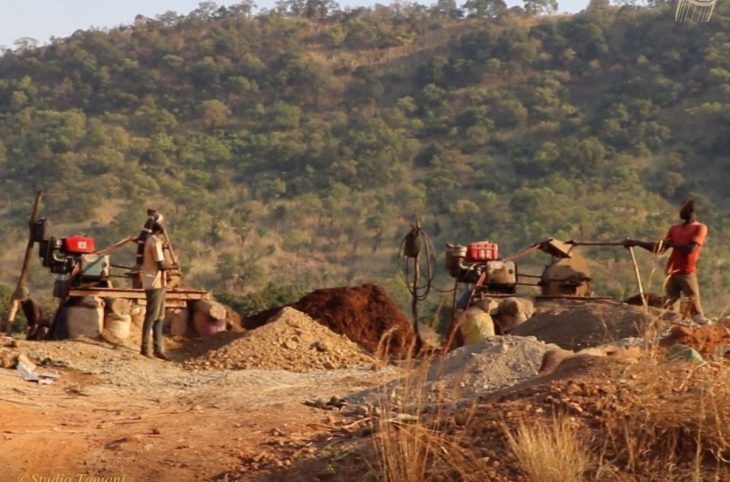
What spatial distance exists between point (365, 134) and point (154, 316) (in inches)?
1414

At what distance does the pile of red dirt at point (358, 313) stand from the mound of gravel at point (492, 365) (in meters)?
5.55

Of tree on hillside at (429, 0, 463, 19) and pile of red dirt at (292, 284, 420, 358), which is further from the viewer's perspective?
tree on hillside at (429, 0, 463, 19)

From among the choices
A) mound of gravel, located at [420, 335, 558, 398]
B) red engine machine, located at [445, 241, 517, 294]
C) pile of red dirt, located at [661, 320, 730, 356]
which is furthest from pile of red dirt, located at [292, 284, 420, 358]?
pile of red dirt, located at [661, 320, 730, 356]

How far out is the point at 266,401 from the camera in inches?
408

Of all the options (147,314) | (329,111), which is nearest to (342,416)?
(147,314)

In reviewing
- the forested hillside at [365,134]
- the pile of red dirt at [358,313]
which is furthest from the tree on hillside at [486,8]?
the pile of red dirt at [358,313]

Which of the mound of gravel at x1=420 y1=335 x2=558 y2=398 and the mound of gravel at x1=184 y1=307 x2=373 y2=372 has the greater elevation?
the mound of gravel at x1=420 y1=335 x2=558 y2=398

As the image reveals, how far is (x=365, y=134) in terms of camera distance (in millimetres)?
49438

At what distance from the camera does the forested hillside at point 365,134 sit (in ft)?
133

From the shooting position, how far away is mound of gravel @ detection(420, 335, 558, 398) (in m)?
10.1

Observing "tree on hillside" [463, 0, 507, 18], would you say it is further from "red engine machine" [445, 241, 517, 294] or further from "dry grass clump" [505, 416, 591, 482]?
"dry grass clump" [505, 416, 591, 482]

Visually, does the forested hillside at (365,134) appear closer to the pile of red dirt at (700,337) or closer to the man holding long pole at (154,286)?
the man holding long pole at (154,286)

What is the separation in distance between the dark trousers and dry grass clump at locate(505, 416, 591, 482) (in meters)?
7.15

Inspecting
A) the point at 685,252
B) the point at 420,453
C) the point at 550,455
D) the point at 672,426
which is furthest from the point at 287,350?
the point at 550,455
